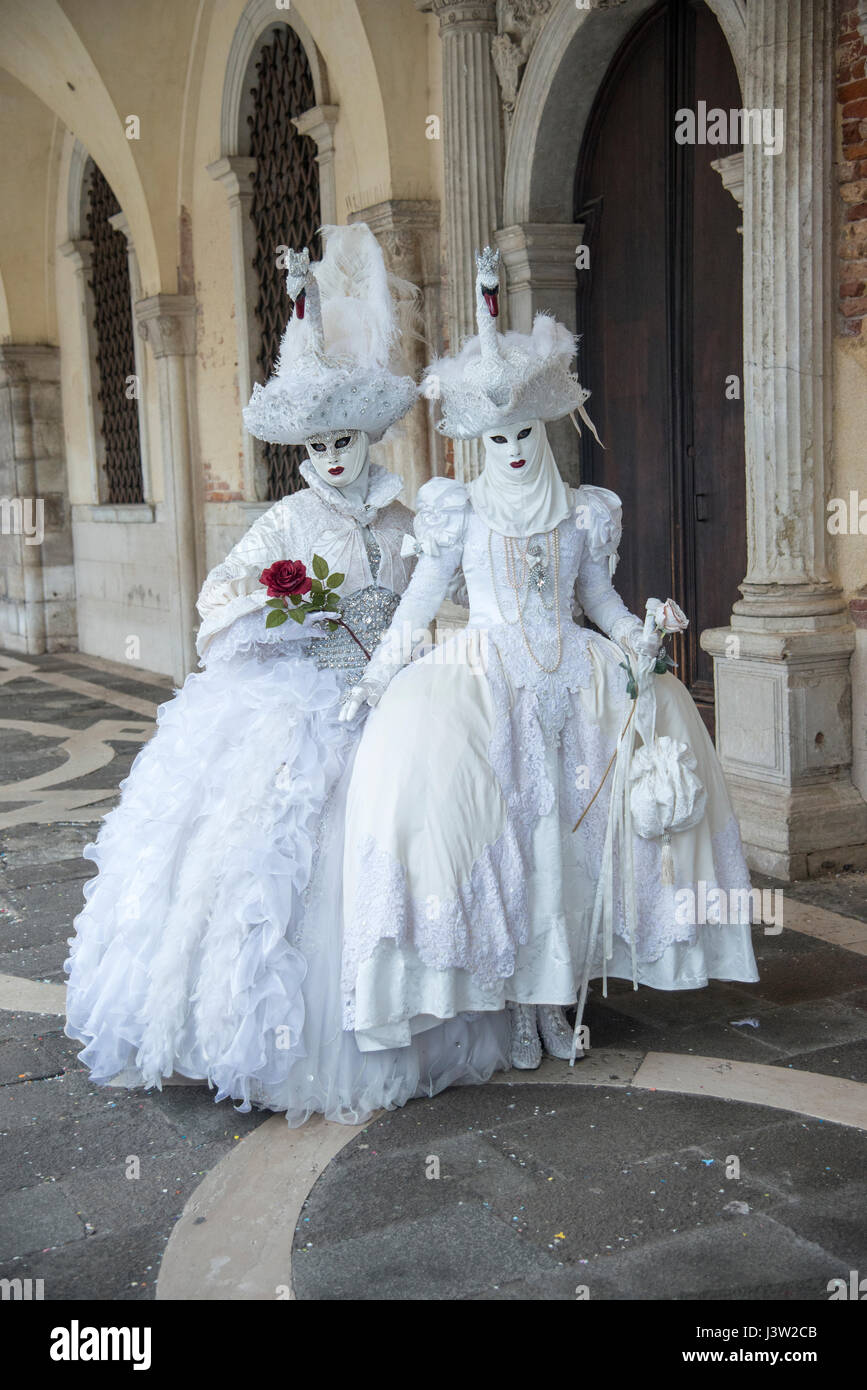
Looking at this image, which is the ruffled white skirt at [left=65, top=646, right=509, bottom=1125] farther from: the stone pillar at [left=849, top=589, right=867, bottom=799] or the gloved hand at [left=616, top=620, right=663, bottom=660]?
the stone pillar at [left=849, top=589, right=867, bottom=799]

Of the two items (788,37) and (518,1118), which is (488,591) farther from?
(788,37)

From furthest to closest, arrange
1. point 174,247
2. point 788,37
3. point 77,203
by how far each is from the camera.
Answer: point 77,203 < point 174,247 < point 788,37

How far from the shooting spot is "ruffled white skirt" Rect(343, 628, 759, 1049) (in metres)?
2.96

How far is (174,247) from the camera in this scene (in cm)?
985

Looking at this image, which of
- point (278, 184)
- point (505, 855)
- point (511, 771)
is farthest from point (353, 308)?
point (278, 184)

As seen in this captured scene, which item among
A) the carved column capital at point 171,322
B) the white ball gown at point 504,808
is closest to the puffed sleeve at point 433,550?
the white ball gown at point 504,808

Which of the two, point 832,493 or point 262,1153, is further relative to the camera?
point 832,493

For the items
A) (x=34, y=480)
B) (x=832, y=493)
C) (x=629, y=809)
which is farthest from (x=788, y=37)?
(x=34, y=480)

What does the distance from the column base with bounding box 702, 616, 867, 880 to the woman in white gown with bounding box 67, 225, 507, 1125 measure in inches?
68.4

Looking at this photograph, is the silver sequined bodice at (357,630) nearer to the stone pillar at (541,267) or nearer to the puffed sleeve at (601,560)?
the puffed sleeve at (601,560)

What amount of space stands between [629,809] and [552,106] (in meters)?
4.03

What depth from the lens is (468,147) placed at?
20.9ft

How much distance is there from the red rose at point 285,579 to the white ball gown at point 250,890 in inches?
5.0

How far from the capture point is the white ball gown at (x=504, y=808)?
2.96 metres
